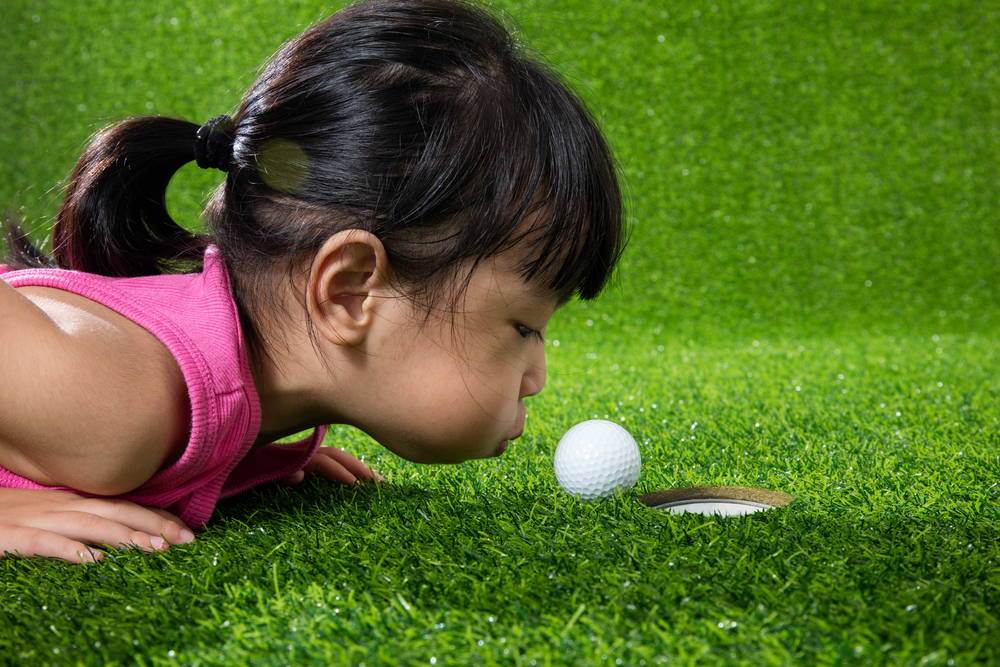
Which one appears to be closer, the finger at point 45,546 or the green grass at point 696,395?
the green grass at point 696,395

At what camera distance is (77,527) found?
79 centimetres

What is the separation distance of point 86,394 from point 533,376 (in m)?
0.47

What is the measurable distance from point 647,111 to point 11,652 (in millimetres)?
2535

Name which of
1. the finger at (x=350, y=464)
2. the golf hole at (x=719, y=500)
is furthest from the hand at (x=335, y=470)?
the golf hole at (x=719, y=500)

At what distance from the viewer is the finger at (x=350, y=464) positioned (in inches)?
41.5

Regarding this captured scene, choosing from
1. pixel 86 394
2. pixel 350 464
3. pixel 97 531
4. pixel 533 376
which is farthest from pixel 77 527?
pixel 533 376

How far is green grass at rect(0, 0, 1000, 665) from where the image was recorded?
558 millimetres

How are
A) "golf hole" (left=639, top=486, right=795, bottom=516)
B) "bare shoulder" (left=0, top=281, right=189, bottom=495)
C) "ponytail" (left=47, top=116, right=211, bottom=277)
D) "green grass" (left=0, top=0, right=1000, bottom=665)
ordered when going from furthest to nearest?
1. "ponytail" (left=47, top=116, right=211, bottom=277)
2. "golf hole" (left=639, top=486, right=795, bottom=516)
3. "bare shoulder" (left=0, top=281, right=189, bottom=495)
4. "green grass" (left=0, top=0, right=1000, bottom=665)

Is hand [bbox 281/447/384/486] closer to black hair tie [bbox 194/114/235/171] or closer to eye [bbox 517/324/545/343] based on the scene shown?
eye [bbox 517/324/545/343]

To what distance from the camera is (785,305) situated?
262cm

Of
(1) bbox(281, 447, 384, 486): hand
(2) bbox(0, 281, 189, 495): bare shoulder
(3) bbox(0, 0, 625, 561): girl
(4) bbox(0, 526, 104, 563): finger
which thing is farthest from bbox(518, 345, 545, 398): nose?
(4) bbox(0, 526, 104, 563): finger

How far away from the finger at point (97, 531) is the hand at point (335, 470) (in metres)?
0.26

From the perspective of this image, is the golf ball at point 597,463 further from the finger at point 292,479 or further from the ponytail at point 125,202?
the ponytail at point 125,202

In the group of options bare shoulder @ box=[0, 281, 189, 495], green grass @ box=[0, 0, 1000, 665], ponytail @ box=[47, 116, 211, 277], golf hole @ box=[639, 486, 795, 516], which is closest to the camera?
green grass @ box=[0, 0, 1000, 665]
